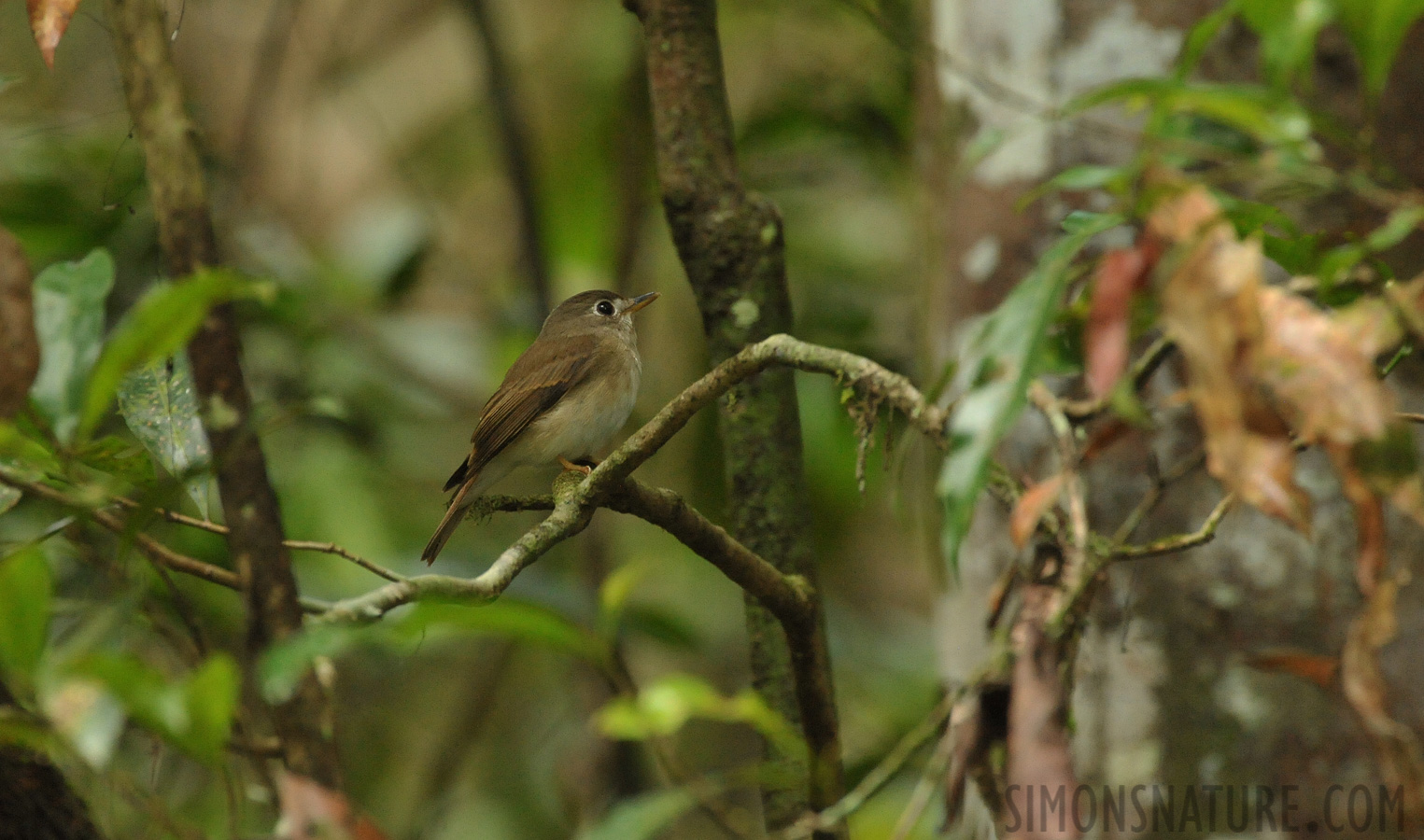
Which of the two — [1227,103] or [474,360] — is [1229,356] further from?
[474,360]

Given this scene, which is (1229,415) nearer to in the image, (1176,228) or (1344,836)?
(1176,228)

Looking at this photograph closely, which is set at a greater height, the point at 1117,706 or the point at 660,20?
the point at 660,20

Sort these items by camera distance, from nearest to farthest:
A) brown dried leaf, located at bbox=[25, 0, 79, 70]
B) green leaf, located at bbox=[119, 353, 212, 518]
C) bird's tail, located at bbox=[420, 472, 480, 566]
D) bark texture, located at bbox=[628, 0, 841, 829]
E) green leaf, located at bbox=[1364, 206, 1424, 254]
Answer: green leaf, located at bbox=[1364, 206, 1424, 254]
brown dried leaf, located at bbox=[25, 0, 79, 70]
green leaf, located at bbox=[119, 353, 212, 518]
bark texture, located at bbox=[628, 0, 841, 829]
bird's tail, located at bbox=[420, 472, 480, 566]

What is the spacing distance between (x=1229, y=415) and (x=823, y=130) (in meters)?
4.65

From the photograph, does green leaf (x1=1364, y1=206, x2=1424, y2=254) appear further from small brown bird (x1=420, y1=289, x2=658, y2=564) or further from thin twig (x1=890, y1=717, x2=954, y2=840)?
small brown bird (x1=420, y1=289, x2=658, y2=564)

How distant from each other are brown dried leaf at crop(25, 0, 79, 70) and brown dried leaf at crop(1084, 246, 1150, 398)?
1.47m

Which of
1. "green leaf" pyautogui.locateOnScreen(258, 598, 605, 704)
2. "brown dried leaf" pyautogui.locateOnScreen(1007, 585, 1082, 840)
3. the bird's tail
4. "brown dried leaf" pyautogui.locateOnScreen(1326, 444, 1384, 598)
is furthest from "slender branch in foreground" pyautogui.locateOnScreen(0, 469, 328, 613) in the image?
the bird's tail

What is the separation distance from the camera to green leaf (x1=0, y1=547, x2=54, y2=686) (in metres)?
1.31

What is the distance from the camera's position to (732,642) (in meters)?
6.75

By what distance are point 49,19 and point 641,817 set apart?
4.58 ft

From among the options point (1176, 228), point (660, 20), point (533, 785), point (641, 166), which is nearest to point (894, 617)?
point (533, 785)

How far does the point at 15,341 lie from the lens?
4.53 ft

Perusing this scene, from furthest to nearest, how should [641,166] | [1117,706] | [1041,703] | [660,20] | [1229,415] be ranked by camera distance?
[641,166] < [1117,706] < [660,20] < [1041,703] < [1229,415]

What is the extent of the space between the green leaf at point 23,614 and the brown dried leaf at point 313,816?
0.29 meters
